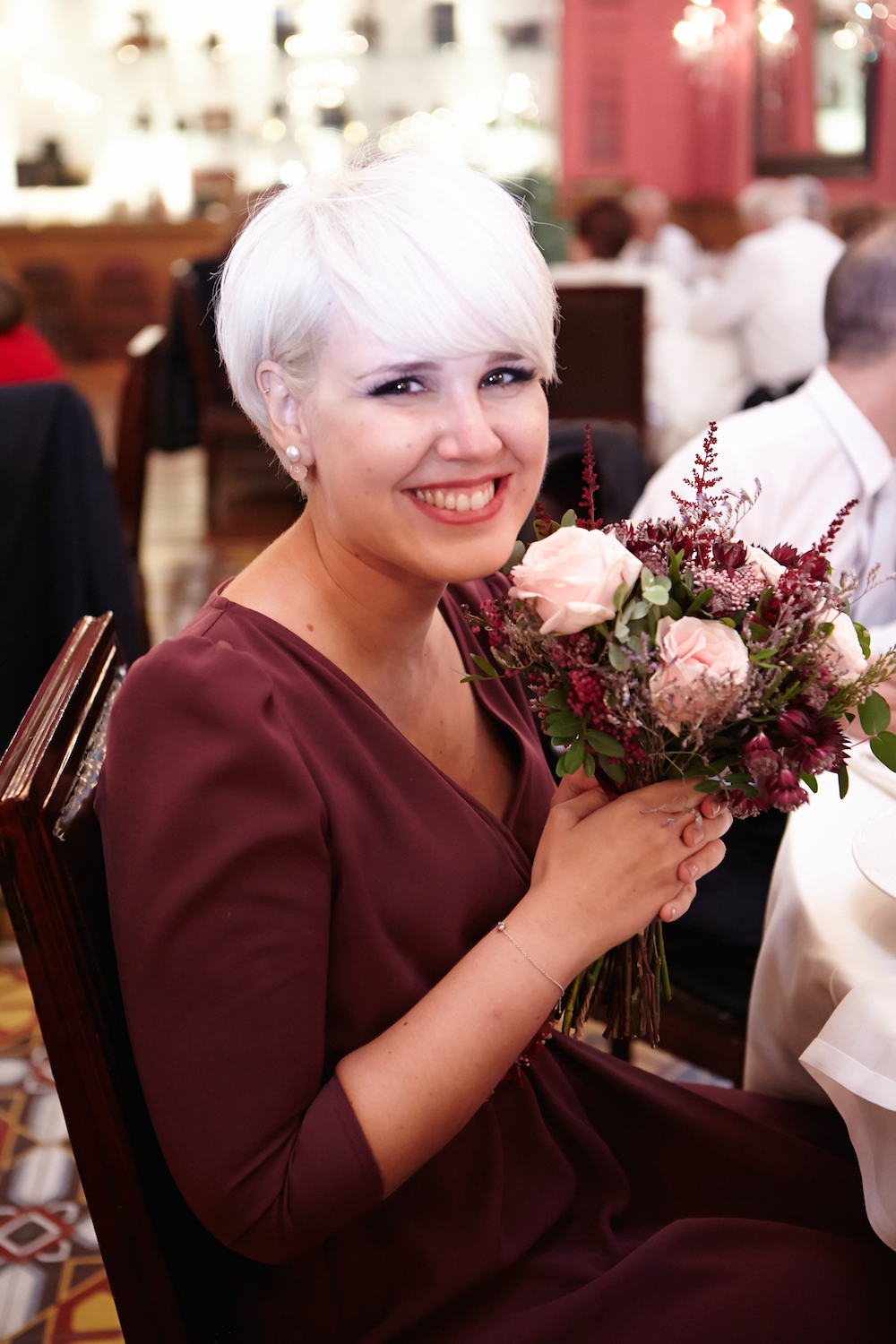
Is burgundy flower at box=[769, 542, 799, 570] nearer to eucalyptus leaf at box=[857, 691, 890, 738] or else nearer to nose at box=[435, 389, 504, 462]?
eucalyptus leaf at box=[857, 691, 890, 738]

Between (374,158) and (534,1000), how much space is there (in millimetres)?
772

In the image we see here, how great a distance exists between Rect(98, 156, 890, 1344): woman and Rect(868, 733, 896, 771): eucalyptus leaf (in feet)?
0.48

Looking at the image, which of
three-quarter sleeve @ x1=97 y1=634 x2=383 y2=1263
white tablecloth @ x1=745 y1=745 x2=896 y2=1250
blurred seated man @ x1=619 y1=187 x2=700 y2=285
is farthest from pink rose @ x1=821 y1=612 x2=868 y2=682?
blurred seated man @ x1=619 y1=187 x2=700 y2=285

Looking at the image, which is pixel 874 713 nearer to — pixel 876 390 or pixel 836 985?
pixel 836 985

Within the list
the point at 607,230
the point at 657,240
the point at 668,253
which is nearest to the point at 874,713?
the point at 607,230

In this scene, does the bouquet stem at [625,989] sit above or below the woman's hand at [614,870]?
below

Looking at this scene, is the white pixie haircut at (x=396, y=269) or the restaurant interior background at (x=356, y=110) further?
the restaurant interior background at (x=356, y=110)

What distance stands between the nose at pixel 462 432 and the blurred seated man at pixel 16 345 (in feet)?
10.2

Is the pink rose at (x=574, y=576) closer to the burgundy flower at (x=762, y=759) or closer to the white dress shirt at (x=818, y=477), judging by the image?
the burgundy flower at (x=762, y=759)

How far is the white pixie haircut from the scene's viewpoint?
0.97 m

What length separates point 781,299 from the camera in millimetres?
5625

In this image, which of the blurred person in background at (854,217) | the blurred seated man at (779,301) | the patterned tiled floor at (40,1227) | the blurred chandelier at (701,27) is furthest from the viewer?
the blurred chandelier at (701,27)

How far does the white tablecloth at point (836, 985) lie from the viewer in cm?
99

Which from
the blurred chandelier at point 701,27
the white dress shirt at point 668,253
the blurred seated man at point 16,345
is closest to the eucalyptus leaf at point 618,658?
the blurred seated man at point 16,345
